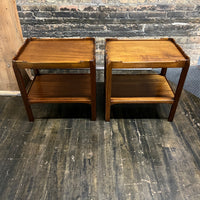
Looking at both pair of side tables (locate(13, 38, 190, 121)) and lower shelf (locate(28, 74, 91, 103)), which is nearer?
pair of side tables (locate(13, 38, 190, 121))

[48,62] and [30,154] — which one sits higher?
[48,62]

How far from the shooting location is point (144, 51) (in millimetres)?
1422

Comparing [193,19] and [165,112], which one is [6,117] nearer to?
[165,112]

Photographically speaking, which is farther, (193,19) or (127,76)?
(193,19)

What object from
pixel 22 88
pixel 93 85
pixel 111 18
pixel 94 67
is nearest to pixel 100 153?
pixel 93 85

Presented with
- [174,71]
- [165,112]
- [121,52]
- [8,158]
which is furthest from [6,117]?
[174,71]

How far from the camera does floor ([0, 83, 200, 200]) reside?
1.15m

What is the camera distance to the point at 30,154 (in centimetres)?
135

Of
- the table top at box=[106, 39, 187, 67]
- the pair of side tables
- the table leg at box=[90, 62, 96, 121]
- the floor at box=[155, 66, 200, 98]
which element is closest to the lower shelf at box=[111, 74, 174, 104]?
the pair of side tables

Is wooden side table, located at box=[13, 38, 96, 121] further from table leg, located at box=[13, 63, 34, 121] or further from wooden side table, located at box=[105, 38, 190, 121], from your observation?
wooden side table, located at box=[105, 38, 190, 121]

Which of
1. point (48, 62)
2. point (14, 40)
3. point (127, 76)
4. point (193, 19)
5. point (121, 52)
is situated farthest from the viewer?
point (193, 19)

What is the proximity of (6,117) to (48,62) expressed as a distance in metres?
0.68

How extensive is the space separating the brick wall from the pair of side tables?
504 mm

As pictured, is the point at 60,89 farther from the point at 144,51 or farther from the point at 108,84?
the point at 144,51
